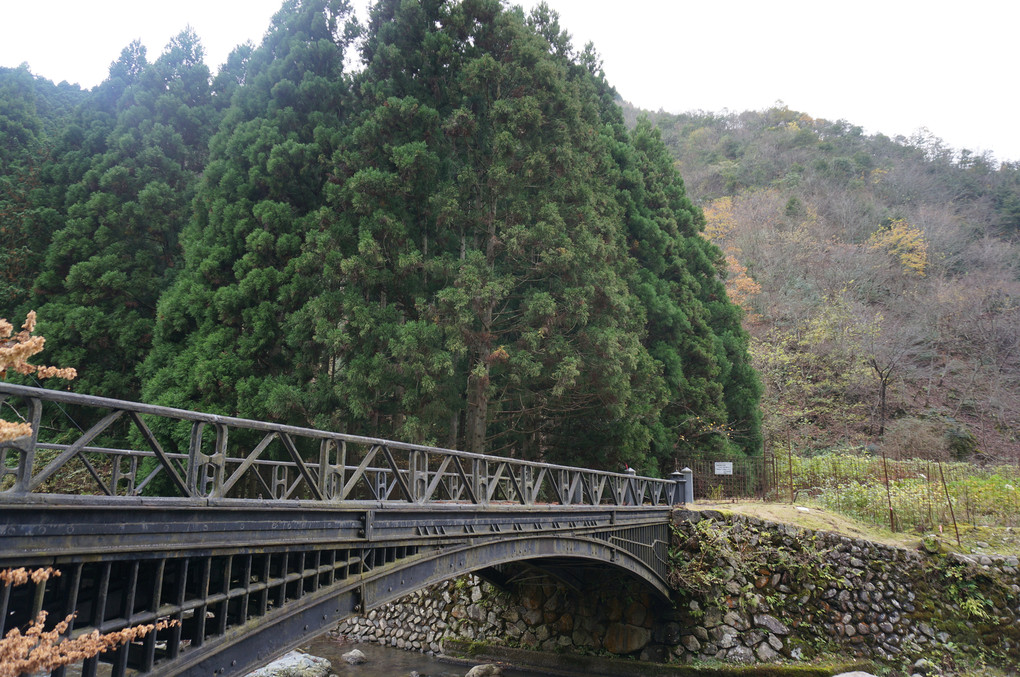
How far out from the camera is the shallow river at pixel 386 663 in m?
13.1

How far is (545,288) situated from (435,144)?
159 inches

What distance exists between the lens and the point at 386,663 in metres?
14.2

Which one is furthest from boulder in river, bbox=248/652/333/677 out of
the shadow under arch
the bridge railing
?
the shadow under arch

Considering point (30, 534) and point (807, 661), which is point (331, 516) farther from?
point (807, 661)

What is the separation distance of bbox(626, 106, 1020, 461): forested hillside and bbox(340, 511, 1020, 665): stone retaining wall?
10.3m

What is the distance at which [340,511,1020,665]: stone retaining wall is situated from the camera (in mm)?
11266

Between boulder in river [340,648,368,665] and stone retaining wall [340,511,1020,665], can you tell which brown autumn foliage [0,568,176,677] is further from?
boulder in river [340,648,368,665]

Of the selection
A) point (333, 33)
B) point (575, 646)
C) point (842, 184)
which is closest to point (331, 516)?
point (575, 646)

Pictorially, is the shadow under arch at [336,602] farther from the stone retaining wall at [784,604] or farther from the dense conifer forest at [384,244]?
the stone retaining wall at [784,604]

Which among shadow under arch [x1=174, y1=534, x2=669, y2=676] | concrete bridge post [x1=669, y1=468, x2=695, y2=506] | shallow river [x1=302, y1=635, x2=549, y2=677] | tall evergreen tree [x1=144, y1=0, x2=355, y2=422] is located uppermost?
tall evergreen tree [x1=144, y1=0, x2=355, y2=422]

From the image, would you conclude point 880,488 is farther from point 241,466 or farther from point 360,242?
point 241,466

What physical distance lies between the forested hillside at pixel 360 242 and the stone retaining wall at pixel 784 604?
3242 millimetres

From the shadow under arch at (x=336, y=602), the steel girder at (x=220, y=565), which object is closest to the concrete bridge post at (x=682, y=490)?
the shadow under arch at (x=336, y=602)

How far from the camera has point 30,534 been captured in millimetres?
3023
